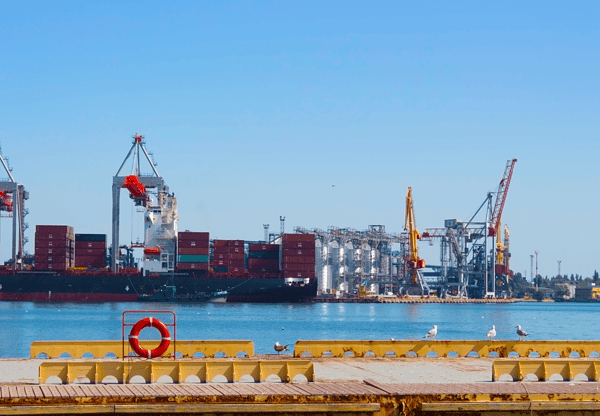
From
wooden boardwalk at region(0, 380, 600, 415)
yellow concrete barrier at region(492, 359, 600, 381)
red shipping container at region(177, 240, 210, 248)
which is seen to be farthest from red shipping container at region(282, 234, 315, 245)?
wooden boardwalk at region(0, 380, 600, 415)

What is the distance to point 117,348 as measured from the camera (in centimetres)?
2192

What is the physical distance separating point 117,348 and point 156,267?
99.7 m

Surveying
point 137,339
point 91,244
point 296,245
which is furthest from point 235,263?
point 137,339

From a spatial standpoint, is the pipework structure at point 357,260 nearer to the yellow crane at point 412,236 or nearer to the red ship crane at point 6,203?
the yellow crane at point 412,236

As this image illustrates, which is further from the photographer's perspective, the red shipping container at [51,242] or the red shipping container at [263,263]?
the red shipping container at [263,263]

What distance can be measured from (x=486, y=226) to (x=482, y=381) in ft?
443

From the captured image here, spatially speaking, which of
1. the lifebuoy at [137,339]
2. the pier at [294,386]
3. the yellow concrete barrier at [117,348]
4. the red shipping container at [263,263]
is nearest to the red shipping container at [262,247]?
the red shipping container at [263,263]

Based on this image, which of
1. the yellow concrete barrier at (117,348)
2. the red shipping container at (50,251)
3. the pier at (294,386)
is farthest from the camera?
the red shipping container at (50,251)

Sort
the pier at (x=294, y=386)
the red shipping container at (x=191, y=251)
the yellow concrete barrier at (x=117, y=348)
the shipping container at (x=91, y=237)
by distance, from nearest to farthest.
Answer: the pier at (x=294, y=386), the yellow concrete barrier at (x=117, y=348), the red shipping container at (x=191, y=251), the shipping container at (x=91, y=237)

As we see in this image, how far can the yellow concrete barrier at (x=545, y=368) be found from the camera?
58.3ft

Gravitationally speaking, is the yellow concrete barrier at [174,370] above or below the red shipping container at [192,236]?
below

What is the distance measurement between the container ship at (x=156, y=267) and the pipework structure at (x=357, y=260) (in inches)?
1280

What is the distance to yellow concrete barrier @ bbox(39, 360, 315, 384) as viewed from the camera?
1675 centimetres

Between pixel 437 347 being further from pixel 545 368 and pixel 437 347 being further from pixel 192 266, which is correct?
pixel 192 266
